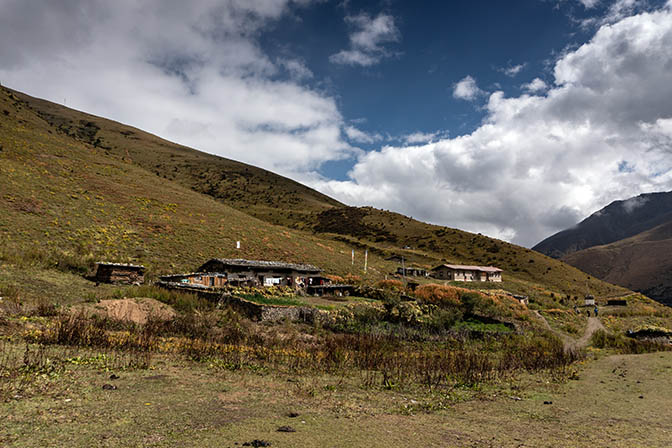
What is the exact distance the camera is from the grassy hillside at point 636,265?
137375 millimetres

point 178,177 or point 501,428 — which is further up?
point 178,177

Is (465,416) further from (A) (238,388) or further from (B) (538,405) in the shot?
(A) (238,388)

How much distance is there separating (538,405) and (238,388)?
24.1 feet

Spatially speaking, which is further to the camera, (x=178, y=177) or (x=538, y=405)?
(x=178, y=177)

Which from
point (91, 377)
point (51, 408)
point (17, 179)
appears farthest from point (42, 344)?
point (17, 179)

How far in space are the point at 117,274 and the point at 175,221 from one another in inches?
1017

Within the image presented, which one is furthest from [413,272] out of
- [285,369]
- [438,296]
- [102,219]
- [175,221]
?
[285,369]

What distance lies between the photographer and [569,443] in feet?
20.5

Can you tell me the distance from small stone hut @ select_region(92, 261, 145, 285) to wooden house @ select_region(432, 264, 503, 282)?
173ft

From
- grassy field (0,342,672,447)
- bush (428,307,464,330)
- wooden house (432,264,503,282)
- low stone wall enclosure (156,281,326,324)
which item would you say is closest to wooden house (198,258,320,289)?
low stone wall enclosure (156,281,326,324)

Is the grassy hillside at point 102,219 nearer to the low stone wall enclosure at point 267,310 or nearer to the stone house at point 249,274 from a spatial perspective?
the stone house at point 249,274

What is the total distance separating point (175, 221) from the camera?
2013 inches

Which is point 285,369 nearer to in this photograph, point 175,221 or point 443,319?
point 443,319

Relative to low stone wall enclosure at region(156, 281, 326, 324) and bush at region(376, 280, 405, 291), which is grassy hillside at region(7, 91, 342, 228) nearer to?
bush at region(376, 280, 405, 291)
